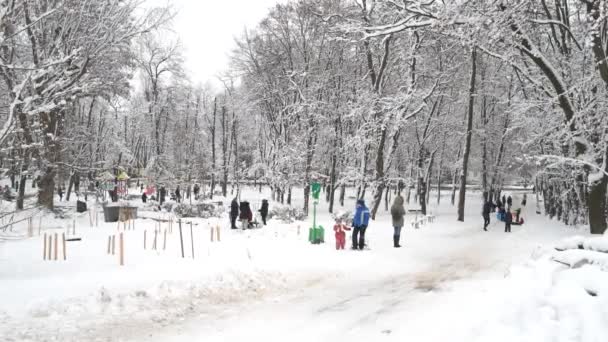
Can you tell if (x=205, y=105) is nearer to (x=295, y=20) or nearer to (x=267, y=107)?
(x=267, y=107)

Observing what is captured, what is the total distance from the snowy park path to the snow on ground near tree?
3cm

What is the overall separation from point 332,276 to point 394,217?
5.19m

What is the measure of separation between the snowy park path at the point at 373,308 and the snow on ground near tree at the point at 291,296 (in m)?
0.03

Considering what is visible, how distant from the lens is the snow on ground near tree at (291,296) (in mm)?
5352

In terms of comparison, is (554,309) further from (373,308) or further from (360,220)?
(360,220)

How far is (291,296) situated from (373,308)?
5.45 feet

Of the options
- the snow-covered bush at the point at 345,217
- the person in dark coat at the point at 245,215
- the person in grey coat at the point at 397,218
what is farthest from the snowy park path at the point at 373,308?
the snow-covered bush at the point at 345,217

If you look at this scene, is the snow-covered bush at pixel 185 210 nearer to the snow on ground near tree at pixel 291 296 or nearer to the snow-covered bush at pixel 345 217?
the snow-covered bush at pixel 345 217

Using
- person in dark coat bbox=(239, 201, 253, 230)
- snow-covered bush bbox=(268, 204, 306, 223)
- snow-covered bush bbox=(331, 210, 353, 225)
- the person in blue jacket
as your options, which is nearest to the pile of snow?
the person in blue jacket

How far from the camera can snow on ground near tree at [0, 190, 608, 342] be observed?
5352mm

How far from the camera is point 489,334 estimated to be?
5.12 meters

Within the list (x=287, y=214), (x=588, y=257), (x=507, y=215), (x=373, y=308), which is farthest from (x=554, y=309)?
Answer: (x=287, y=214)

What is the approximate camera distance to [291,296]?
27.7 ft

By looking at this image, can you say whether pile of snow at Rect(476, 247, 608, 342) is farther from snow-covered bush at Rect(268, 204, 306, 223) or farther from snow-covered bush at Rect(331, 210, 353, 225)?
snow-covered bush at Rect(268, 204, 306, 223)
